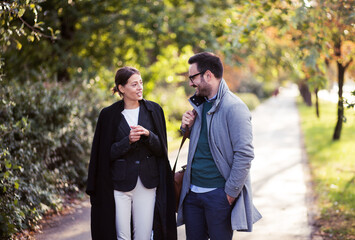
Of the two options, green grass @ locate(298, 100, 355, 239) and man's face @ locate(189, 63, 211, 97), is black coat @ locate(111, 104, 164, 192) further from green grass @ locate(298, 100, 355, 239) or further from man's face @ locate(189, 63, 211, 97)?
green grass @ locate(298, 100, 355, 239)

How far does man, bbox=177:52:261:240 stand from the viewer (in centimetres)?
309

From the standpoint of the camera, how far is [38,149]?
6.45 m

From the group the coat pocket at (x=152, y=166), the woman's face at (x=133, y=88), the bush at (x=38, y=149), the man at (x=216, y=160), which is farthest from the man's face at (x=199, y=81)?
the bush at (x=38, y=149)

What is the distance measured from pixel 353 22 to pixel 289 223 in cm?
331

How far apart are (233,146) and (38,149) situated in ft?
14.0

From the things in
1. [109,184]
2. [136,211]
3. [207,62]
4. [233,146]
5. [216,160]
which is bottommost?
[136,211]

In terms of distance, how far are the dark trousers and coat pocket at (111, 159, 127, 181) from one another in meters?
0.59

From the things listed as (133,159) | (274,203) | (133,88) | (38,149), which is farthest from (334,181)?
(133,88)

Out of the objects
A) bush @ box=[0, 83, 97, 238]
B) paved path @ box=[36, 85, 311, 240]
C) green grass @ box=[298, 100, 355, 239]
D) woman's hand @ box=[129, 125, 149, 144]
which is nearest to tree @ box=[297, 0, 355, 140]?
green grass @ box=[298, 100, 355, 239]

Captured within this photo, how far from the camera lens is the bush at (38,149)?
4995 millimetres

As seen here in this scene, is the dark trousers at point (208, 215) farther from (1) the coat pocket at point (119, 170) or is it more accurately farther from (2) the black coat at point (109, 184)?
(1) the coat pocket at point (119, 170)

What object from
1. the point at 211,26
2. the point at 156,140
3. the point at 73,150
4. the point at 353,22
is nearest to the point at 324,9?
the point at 353,22

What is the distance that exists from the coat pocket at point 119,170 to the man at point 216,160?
56 centimetres

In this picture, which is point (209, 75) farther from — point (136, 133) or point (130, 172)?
point (130, 172)
